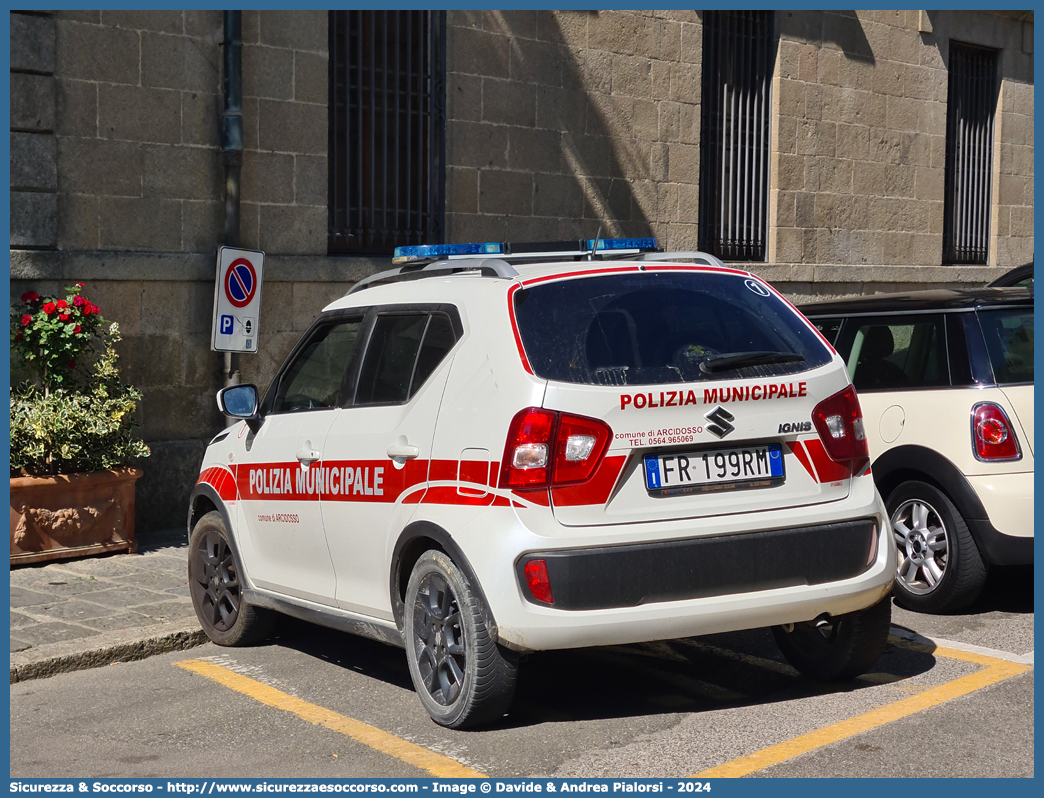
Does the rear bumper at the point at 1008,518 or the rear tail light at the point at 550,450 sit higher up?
the rear tail light at the point at 550,450

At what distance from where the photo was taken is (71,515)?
8414 millimetres

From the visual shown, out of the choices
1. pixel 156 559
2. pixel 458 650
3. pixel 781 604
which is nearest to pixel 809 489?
pixel 781 604

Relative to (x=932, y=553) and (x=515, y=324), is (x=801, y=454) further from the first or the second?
(x=932, y=553)

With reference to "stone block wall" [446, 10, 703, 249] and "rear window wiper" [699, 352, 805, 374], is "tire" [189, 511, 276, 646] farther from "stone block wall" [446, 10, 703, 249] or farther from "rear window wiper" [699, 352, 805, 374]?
"stone block wall" [446, 10, 703, 249]

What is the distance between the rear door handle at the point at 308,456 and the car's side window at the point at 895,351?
3146 mm

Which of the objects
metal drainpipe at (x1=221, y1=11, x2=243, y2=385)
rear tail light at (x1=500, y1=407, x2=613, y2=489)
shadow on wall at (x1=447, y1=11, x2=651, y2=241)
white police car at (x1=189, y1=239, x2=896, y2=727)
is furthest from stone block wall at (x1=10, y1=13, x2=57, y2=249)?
rear tail light at (x1=500, y1=407, x2=613, y2=489)

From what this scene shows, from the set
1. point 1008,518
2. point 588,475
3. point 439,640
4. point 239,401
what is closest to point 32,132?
point 239,401

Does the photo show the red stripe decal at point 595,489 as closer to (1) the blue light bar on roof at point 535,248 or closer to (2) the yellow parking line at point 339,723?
(2) the yellow parking line at point 339,723

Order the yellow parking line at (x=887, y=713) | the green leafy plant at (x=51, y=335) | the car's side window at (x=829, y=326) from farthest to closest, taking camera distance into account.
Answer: the green leafy plant at (x=51, y=335), the car's side window at (x=829, y=326), the yellow parking line at (x=887, y=713)

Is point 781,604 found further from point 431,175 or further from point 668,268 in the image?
point 431,175

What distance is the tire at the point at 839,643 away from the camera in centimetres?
518

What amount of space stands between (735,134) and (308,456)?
384 inches

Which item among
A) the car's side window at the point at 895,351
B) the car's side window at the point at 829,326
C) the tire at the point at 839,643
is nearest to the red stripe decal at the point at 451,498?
the tire at the point at 839,643

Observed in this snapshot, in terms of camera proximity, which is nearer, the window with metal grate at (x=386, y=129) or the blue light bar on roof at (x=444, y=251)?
the blue light bar on roof at (x=444, y=251)
